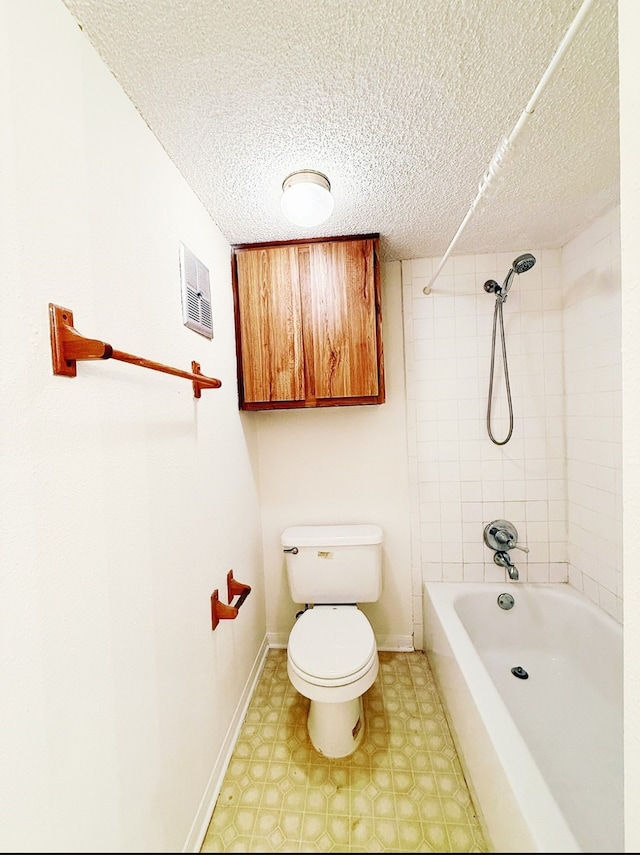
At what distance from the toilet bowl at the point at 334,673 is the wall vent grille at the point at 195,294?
43.6 inches

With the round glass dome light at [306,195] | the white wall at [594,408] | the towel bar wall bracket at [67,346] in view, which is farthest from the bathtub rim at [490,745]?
the round glass dome light at [306,195]

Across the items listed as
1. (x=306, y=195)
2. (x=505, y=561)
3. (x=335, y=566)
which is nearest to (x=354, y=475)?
(x=335, y=566)

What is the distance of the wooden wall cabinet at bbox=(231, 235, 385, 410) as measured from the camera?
4.53 ft

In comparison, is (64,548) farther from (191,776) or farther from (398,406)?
(398,406)

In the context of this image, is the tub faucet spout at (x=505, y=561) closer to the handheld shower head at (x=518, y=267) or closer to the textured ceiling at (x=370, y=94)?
the handheld shower head at (x=518, y=267)

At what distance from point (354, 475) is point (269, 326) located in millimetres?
803

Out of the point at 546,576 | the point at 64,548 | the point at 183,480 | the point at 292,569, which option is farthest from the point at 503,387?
the point at 64,548

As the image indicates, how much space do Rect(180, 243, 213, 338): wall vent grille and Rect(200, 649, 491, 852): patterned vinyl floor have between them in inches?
40.1

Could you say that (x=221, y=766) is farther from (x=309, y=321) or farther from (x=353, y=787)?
(x=309, y=321)

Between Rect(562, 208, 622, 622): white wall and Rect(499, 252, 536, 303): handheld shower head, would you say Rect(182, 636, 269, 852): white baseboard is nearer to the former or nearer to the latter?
Rect(562, 208, 622, 622): white wall

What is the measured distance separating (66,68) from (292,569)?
1600 millimetres

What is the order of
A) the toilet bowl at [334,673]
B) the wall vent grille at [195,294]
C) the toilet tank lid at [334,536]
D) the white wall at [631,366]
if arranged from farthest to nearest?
1. the toilet tank lid at [334,536]
2. the wall vent grille at [195,294]
3. the toilet bowl at [334,673]
4. the white wall at [631,366]

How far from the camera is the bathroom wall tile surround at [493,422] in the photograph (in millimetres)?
1522

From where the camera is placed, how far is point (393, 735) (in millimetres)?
853
